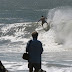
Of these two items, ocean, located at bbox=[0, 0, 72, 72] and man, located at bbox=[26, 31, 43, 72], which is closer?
man, located at bbox=[26, 31, 43, 72]

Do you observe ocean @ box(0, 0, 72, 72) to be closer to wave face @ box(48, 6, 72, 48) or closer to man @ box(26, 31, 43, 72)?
wave face @ box(48, 6, 72, 48)

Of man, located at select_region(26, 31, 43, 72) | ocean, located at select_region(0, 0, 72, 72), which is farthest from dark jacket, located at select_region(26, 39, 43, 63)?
ocean, located at select_region(0, 0, 72, 72)

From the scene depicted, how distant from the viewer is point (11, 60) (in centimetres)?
1789

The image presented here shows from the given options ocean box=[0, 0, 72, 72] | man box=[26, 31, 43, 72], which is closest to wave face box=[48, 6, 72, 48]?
ocean box=[0, 0, 72, 72]

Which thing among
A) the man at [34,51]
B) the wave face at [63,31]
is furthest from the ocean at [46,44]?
the man at [34,51]

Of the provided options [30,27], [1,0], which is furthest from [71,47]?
[1,0]

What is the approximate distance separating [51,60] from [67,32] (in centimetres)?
997

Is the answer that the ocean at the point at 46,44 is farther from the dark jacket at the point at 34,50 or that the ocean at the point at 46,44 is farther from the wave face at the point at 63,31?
the dark jacket at the point at 34,50

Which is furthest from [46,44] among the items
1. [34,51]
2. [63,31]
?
[34,51]

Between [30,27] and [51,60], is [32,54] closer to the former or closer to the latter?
[51,60]

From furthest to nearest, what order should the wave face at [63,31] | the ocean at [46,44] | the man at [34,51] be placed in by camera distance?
the wave face at [63,31]
the ocean at [46,44]
the man at [34,51]

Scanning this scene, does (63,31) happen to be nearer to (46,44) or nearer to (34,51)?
(46,44)

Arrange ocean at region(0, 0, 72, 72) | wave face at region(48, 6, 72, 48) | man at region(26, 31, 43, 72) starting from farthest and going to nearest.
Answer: wave face at region(48, 6, 72, 48), ocean at region(0, 0, 72, 72), man at region(26, 31, 43, 72)

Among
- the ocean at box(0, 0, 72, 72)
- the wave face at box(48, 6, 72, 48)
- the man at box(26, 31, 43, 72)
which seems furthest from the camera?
the wave face at box(48, 6, 72, 48)
